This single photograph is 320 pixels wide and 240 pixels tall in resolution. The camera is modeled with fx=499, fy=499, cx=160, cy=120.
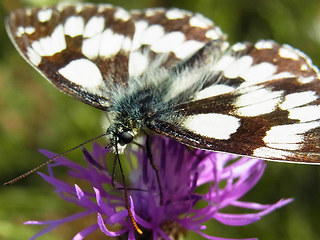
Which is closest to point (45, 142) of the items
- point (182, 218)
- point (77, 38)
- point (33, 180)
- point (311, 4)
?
point (33, 180)

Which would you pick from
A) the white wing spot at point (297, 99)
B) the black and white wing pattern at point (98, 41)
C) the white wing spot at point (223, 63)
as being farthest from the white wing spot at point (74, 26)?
the white wing spot at point (297, 99)

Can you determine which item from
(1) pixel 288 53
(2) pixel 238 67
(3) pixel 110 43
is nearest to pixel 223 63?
(2) pixel 238 67

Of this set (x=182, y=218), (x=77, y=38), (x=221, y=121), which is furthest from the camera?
(x=77, y=38)

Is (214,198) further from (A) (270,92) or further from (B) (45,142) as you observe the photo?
(B) (45,142)

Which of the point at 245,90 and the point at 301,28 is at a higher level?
the point at 301,28

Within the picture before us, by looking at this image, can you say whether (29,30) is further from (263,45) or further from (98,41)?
(263,45)

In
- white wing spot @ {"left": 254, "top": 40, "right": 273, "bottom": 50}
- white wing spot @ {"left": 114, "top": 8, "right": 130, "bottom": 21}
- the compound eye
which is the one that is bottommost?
the compound eye

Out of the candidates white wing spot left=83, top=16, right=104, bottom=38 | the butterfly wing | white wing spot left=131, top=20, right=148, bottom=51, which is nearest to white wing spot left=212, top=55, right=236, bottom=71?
the butterfly wing

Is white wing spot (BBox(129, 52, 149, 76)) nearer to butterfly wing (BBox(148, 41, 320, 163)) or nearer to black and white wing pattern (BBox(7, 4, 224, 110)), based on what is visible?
black and white wing pattern (BBox(7, 4, 224, 110))

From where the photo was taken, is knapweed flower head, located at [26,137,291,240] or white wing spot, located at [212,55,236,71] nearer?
knapweed flower head, located at [26,137,291,240]
